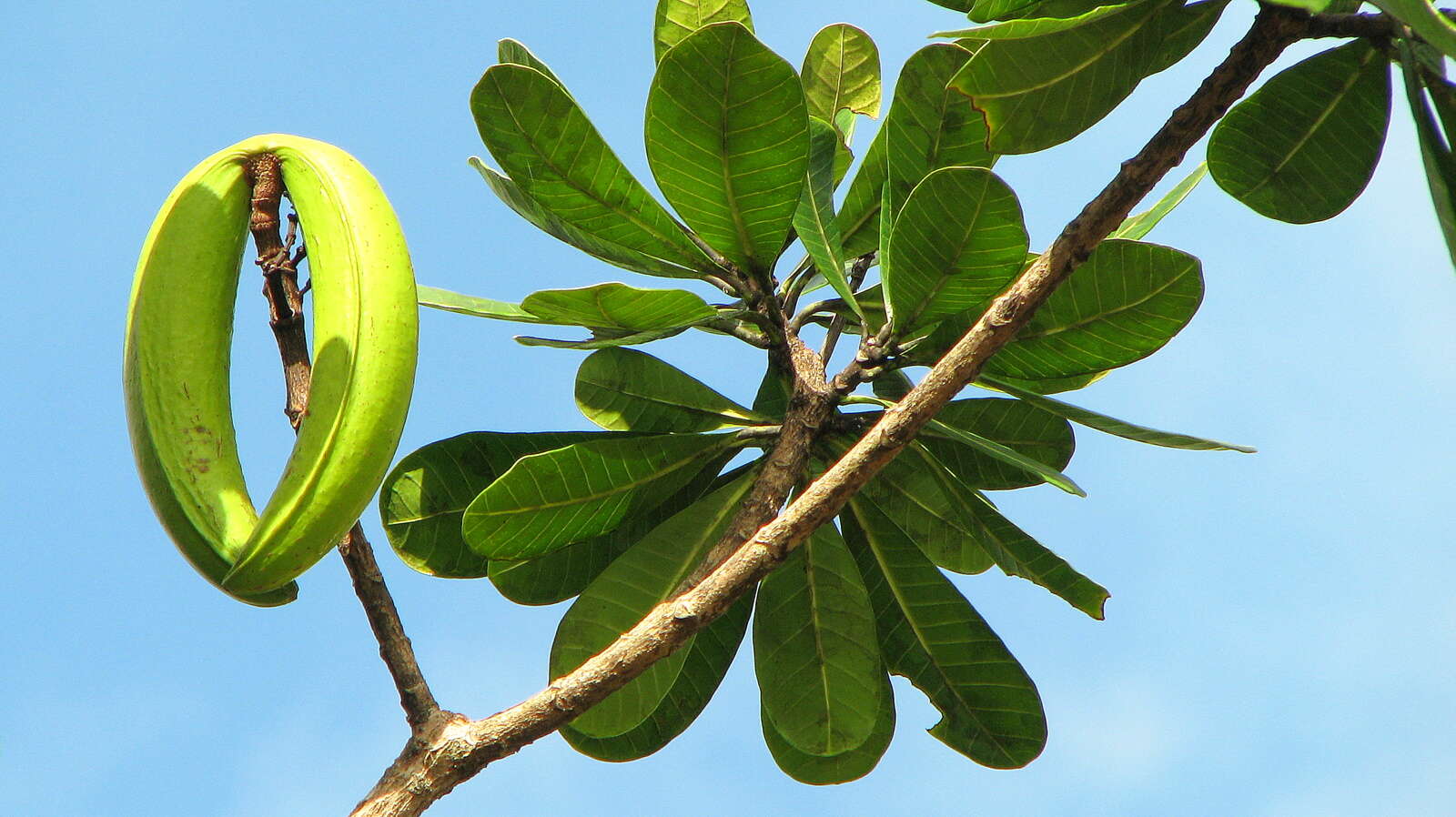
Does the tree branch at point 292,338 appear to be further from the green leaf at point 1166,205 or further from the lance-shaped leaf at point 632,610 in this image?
the green leaf at point 1166,205

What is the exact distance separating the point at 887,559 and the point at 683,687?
503 millimetres

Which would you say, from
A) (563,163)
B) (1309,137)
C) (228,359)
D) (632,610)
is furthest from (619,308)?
(1309,137)

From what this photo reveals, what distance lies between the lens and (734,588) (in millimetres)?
1927

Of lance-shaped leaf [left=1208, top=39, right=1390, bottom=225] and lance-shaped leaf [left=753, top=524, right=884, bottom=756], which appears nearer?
lance-shaped leaf [left=1208, top=39, right=1390, bottom=225]

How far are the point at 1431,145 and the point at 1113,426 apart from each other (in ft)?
2.31

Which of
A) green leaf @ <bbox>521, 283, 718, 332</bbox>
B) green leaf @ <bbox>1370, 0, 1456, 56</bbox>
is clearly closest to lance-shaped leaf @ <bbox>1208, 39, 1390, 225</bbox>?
green leaf @ <bbox>1370, 0, 1456, 56</bbox>

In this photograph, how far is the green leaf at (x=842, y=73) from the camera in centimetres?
288

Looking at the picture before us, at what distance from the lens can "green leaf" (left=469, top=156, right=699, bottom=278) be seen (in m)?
2.50

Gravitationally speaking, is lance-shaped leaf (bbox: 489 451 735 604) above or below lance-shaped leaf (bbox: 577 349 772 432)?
below

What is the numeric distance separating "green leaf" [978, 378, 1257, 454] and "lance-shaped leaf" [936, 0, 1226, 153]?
21.8 inches

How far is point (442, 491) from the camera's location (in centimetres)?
241

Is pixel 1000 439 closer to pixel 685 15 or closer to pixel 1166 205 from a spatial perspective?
pixel 1166 205

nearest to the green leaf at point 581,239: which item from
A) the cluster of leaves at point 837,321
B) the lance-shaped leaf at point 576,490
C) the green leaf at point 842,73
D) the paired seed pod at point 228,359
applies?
the cluster of leaves at point 837,321

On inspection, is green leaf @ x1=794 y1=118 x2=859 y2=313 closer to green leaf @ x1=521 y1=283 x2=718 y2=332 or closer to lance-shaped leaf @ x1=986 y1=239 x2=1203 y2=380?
green leaf @ x1=521 y1=283 x2=718 y2=332
